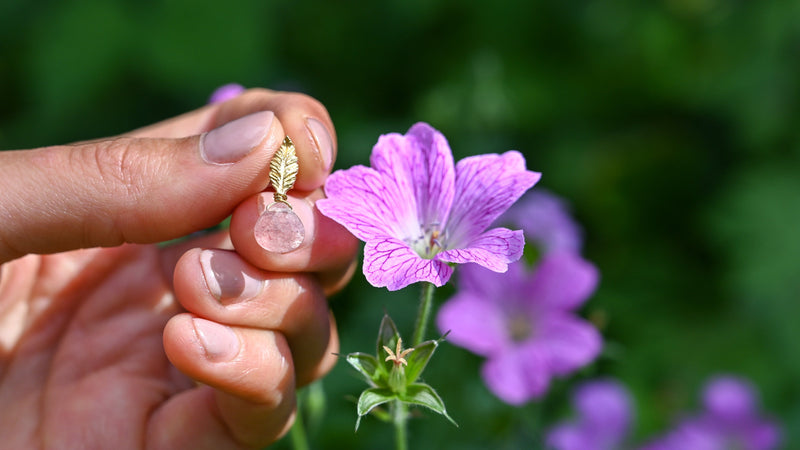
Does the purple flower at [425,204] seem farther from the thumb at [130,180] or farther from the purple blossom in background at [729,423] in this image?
the purple blossom in background at [729,423]

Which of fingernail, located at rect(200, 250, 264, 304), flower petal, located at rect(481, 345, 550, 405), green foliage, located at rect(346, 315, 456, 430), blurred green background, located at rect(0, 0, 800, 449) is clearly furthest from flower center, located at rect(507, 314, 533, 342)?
fingernail, located at rect(200, 250, 264, 304)

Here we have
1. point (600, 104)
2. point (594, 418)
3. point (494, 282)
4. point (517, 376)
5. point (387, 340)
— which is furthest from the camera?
point (600, 104)

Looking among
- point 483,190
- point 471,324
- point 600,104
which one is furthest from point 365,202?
point 600,104

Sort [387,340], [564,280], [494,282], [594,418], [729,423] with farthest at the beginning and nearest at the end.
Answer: [729,423] < [594,418] < [494,282] < [564,280] < [387,340]

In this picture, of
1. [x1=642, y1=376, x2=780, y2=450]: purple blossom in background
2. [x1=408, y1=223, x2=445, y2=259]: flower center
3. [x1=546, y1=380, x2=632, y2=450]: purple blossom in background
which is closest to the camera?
[x1=408, y1=223, x2=445, y2=259]: flower center

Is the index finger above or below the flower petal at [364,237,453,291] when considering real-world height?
above

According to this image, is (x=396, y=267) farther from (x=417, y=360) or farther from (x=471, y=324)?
(x=471, y=324)

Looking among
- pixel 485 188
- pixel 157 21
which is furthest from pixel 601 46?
pixel 485 188

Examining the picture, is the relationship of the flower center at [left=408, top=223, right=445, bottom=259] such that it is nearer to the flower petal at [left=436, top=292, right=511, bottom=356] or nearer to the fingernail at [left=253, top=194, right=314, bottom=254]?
the fingernail at [left=253, top=194, right=314, bottom=254]
